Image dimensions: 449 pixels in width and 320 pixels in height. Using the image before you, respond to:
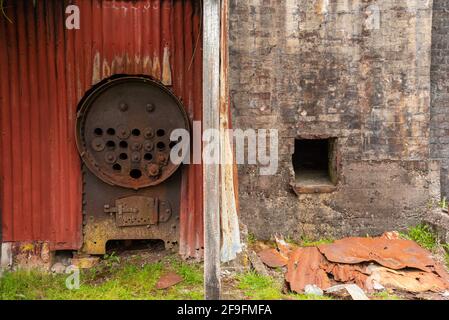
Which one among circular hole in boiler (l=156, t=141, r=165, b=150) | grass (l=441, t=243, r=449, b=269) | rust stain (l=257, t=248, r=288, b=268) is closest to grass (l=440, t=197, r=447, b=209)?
grass (l=441, t=243, r=449, b=269)

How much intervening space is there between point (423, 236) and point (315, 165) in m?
2.48

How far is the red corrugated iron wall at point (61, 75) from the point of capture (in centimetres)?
502

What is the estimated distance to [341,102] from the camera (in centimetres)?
782

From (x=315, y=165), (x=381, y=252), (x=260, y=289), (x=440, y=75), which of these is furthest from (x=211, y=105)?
(x=440, y=75)

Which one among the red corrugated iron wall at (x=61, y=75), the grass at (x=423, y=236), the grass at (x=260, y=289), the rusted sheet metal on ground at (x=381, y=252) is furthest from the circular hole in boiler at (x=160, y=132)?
the grass at (x=423, y=236)

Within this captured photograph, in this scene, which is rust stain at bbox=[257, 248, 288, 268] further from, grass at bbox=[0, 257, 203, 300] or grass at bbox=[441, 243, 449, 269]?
grass at bbox=[441, 243, 449, 269]

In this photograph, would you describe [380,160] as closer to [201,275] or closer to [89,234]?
[201,275]

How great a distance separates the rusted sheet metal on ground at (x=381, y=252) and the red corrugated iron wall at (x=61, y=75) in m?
2.89

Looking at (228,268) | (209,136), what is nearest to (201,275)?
(228,268)

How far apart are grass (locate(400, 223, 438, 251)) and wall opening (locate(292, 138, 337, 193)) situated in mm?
1671

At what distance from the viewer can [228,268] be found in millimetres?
5289

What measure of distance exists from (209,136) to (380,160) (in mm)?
4928

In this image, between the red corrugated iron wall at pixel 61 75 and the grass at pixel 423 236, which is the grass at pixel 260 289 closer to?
the red corrugated iron wall at pixel 61 75

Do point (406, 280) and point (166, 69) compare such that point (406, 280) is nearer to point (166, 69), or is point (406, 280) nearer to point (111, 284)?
point (111, 284)
